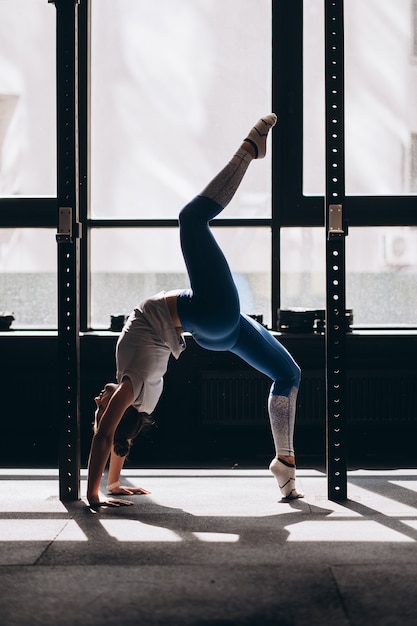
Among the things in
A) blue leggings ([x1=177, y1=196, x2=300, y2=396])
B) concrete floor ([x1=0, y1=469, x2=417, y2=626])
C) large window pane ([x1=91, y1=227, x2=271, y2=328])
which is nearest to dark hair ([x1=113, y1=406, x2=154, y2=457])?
concrete floor ([x1=0, y1=469, x2=417, y2=626])

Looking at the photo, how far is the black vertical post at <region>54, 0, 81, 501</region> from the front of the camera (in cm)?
365

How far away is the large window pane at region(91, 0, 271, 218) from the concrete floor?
6.53ft

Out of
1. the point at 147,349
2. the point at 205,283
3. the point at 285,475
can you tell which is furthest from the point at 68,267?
the point at 285,475

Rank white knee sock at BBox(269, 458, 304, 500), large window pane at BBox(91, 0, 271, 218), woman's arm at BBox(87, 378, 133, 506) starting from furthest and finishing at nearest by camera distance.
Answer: large window pane at BBox(91, 0, 271, 218), white knee sock at BBox(269, 458, 304, 500), woman's arm at BBox(87, 378, 133, 506)

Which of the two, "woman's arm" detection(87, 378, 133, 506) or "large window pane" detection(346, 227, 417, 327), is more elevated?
"large window pane" detection(346, 227, 417, 327)

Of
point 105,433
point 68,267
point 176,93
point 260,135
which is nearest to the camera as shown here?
point 105,433

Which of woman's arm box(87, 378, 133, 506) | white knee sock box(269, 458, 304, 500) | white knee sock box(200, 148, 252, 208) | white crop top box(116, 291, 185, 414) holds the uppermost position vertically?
white knee sock box(200, 148, 252, 208)

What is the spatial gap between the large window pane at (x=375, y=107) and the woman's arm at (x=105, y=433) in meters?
2.17

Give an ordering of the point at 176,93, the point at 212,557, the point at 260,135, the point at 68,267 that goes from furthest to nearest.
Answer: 1. the point at 176,93
2. the point at 68,267
3. the point at 260,135
4. the point at 212,557

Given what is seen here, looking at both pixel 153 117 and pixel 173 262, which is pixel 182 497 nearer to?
pixel 173 262

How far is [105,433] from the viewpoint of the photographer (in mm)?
3432

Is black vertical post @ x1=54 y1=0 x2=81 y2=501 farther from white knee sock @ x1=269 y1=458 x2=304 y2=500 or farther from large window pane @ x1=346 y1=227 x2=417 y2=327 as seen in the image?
large window pane @ x1=346 y1=227 x2=417 y2=327

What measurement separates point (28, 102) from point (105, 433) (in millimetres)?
2571

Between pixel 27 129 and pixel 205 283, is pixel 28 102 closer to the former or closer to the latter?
pixel 27 129
